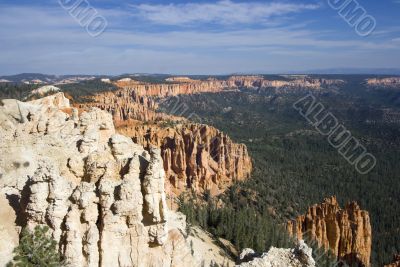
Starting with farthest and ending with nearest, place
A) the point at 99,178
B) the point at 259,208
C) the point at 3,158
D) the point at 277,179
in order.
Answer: the point at 277,179, the point at 259,208, the point at 3,158, the point at 99,178

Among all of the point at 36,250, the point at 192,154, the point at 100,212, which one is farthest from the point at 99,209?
the point at 192,154

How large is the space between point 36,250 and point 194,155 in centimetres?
5867

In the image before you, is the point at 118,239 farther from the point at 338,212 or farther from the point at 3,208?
the point at 338,212

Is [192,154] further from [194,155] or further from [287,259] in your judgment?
[287,259]

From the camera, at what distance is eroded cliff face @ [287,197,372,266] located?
54.7 m

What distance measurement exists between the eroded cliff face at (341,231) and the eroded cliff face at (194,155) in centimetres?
2153

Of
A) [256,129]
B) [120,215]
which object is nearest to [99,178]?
[120,215]

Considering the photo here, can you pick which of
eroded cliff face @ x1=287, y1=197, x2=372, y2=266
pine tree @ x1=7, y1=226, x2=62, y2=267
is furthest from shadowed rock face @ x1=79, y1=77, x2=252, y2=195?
pine tree @ x1=7, y1=226, x2=62, y2=267

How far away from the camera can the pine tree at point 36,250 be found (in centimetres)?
1673

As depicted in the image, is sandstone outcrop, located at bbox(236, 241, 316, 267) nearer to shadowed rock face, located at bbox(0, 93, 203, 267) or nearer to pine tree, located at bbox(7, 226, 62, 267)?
shadowed rock face, located at bbox(0, 93, 203, 267)

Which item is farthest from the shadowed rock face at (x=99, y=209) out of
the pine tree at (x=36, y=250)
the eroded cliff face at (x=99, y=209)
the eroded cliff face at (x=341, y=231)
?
the eroded cliff face at (x=341, y=231)

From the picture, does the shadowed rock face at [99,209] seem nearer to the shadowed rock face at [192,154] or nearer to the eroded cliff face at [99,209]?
the eroded cliff face at [99,209]

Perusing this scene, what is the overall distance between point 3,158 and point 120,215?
906 centimetres

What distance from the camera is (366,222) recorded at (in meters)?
56.1
